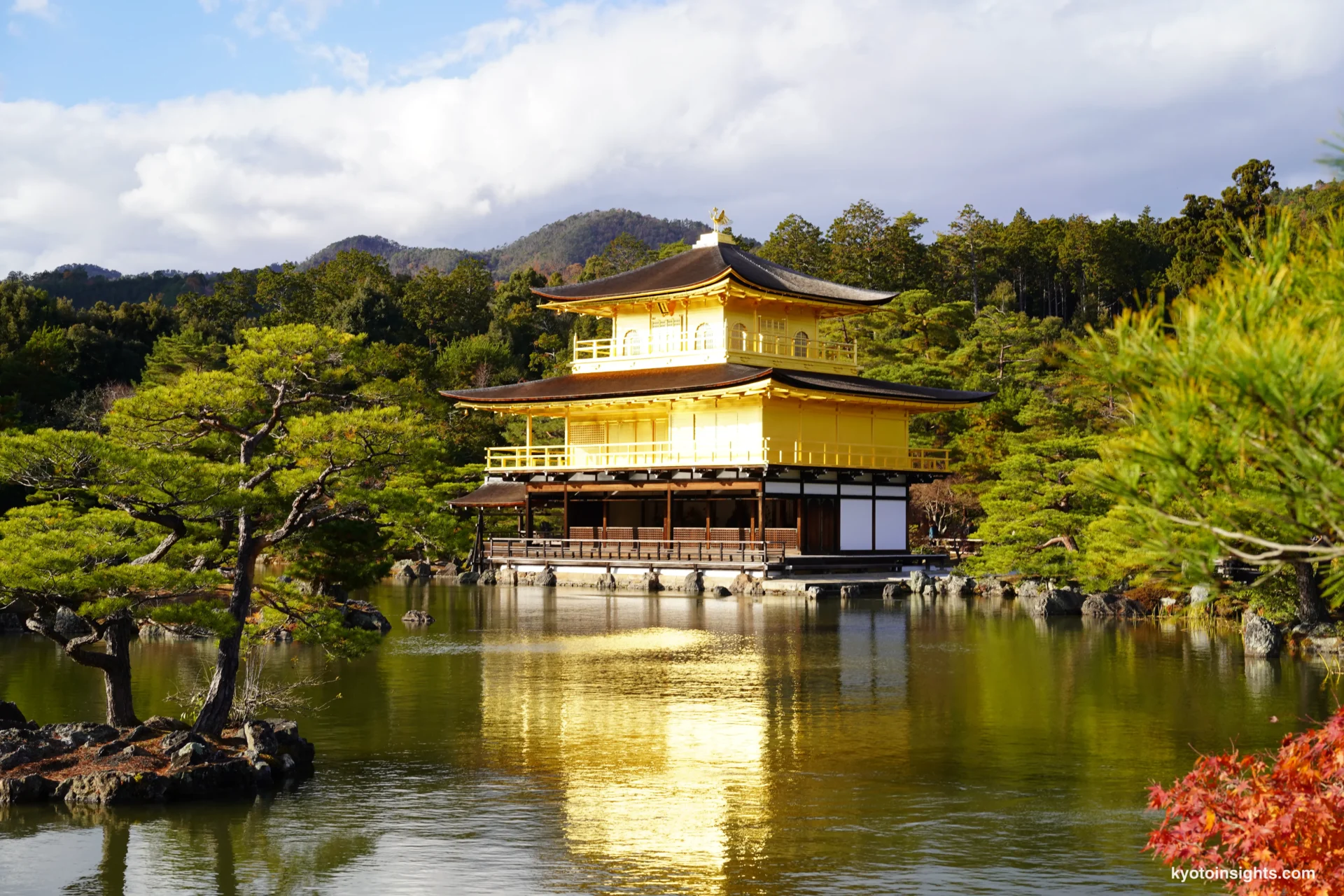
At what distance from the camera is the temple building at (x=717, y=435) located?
3753 centimetres

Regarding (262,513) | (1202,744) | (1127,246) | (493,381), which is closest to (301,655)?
(262,513)

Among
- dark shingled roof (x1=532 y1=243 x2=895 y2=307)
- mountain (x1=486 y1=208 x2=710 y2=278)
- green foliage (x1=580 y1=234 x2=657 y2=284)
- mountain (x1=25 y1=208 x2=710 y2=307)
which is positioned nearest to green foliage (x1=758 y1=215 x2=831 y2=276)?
green foliage (x1=580 y1=234 x2=657 y2=284)

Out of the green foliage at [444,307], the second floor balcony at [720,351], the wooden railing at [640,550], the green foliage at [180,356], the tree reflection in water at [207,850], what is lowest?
the tree reflection in water at [207,850]

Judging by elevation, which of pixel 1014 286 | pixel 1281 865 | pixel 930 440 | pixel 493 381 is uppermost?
pixel 1014 286

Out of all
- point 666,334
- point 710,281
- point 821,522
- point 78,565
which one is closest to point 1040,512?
point 821,522

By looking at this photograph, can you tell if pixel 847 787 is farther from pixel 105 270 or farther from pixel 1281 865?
pixel 105 270

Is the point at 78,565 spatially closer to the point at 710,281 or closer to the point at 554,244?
the point at 710,281

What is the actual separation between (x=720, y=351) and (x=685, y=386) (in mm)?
2839

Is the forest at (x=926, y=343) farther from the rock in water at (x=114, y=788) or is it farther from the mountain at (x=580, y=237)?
the mountain at (x=580, y=237)

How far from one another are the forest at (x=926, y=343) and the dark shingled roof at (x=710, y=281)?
6040 millimetres

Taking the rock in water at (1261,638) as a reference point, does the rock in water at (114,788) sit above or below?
below

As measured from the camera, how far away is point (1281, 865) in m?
6.09

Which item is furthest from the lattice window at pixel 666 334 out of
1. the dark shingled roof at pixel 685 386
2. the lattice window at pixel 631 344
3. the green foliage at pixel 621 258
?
the green foliage at pixel 621 258

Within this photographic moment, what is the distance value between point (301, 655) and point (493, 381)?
132 feet
